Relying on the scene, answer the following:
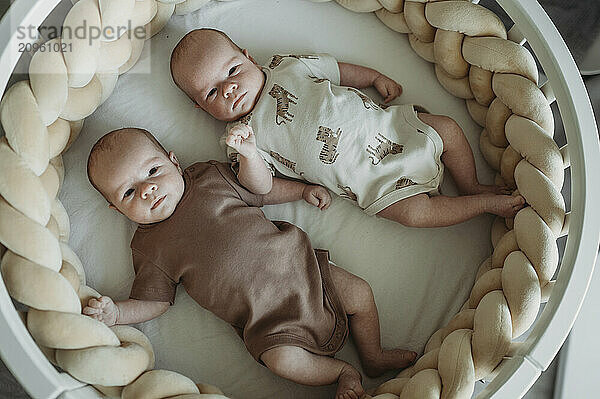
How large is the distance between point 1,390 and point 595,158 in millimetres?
1179

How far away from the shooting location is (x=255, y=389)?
3.58ft

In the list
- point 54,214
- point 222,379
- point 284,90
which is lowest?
point 222,379

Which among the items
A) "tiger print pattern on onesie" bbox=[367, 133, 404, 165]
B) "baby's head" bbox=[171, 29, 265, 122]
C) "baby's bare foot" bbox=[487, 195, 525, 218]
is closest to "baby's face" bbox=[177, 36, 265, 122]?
"baby's head" bbox=[171, 29, 265, 122]

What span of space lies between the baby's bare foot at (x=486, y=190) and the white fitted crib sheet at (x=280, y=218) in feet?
0.15

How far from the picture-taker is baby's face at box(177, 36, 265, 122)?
1.15 meters

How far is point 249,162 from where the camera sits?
1.10m

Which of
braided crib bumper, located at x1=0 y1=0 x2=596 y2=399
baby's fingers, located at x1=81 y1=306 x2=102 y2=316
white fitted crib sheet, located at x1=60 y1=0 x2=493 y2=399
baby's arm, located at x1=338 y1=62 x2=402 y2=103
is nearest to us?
braided crib bumper, located at x1=0 y1=0 x2=596 y2=399

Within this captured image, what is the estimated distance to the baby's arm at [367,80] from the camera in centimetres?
127

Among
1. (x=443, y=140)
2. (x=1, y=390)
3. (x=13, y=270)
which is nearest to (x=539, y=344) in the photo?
(x=443, y=140)

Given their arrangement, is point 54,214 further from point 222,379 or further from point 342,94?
point 342,94

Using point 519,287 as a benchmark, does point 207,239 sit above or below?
below

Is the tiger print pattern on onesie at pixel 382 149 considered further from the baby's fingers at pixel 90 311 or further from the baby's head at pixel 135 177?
the baby's fingers at pixel 90 311

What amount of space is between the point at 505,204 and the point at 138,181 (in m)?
0.63

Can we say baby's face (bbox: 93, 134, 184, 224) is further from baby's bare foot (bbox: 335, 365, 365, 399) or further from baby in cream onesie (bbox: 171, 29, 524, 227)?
baby's bare foot (bbox: 335, 365, 365, 399)
